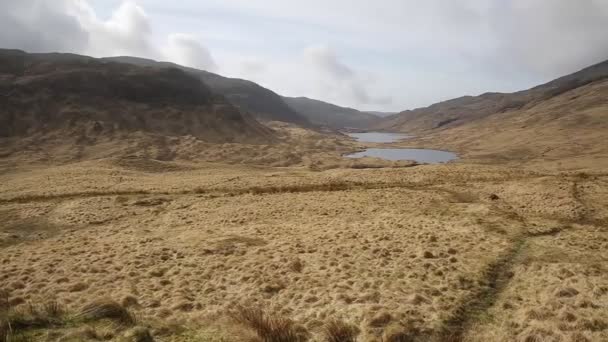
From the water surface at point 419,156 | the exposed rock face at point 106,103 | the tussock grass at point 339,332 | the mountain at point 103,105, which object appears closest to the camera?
the tussock grass at point 339,332

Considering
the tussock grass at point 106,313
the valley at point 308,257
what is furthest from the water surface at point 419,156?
the tussock grass at point 106,313

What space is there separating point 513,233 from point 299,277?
38.0ft

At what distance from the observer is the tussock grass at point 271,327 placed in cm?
883

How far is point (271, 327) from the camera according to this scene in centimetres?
919

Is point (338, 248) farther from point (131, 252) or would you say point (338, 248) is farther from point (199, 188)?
point (199, 188)

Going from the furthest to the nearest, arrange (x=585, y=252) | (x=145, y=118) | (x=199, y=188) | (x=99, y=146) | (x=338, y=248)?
(x=145, y=118), (x=99, y=146), (x=199, y=188), (x=338, y=248), (x=585, y=252)

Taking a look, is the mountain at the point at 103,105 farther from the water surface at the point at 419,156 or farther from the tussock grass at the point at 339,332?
the tussock grass at the point at 339,332

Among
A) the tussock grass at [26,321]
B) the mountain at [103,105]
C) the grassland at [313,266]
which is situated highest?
the mountain at [103,105]

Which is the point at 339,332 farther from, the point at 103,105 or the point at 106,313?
the point at 103,105

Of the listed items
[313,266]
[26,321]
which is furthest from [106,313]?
[313,266]

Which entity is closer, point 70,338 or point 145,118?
point 70,338

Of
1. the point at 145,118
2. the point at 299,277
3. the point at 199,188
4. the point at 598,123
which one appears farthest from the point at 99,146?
the point at 598,123

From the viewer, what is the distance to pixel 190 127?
12306cm

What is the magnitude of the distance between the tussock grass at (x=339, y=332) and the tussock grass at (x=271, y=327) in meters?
0.53
